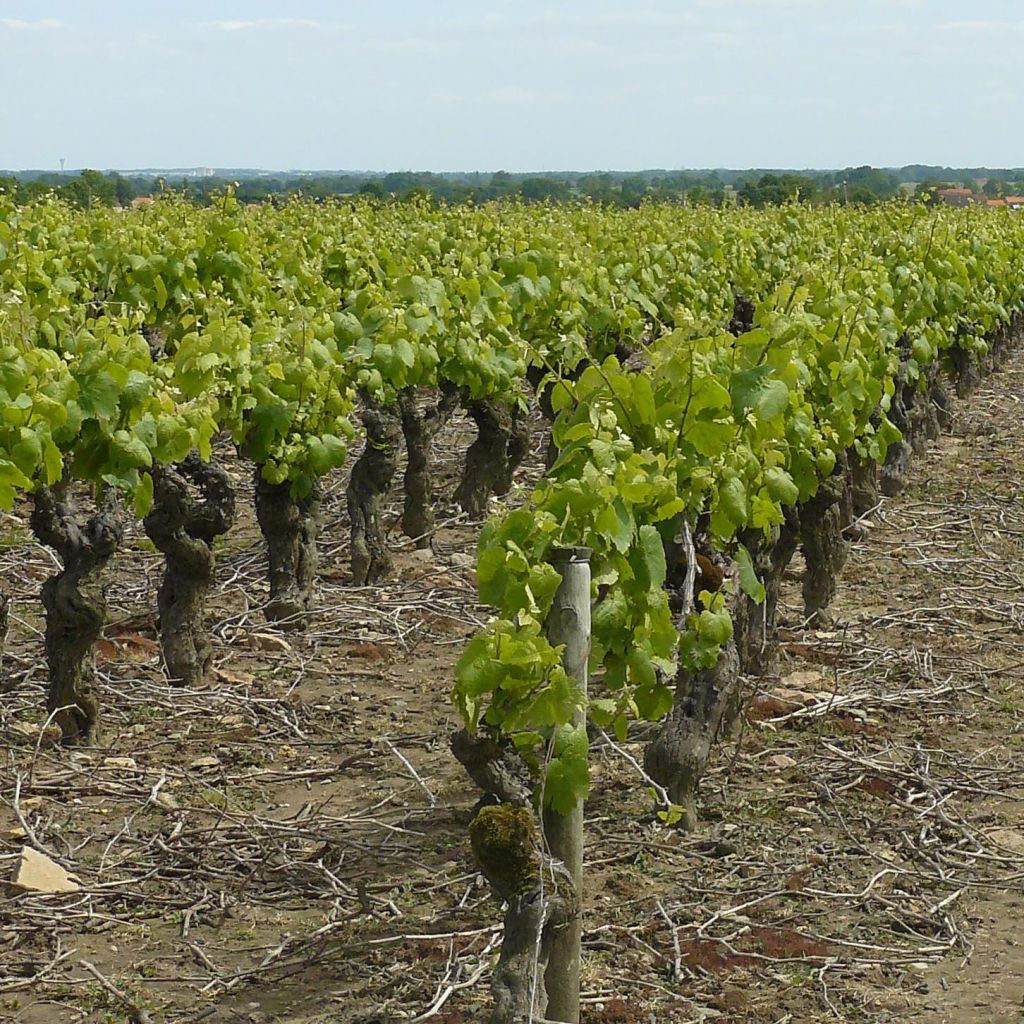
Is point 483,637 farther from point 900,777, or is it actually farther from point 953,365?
point 953,365

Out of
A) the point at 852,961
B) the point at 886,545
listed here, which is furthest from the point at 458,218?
the point at 852,961

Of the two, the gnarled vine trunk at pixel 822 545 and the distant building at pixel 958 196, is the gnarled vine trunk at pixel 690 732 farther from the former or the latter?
the distant building at pixel 958 196

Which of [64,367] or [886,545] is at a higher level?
[64,367]

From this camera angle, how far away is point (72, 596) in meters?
5.87

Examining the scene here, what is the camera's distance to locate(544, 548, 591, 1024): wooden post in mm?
3695

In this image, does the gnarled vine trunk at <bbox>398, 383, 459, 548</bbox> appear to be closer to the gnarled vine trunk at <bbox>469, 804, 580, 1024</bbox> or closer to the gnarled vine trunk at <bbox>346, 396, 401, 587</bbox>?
the gnarled vine trunk at <bbox>346, 396, 401, 587</bbox>

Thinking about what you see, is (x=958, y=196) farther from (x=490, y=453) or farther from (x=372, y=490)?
(x=372, y=490)

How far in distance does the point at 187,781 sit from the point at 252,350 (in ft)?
7.30

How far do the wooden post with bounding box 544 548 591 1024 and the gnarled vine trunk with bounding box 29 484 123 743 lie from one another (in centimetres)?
263

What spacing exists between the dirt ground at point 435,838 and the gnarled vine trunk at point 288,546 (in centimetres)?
14

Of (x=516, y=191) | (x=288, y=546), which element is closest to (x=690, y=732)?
(x=288, y=546)

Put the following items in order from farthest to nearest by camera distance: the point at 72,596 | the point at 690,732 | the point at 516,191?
the point at 516,191 → the point at 72,596 → the point at 690,732

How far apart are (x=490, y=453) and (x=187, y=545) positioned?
3.54 m

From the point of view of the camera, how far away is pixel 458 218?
14.8 meters
